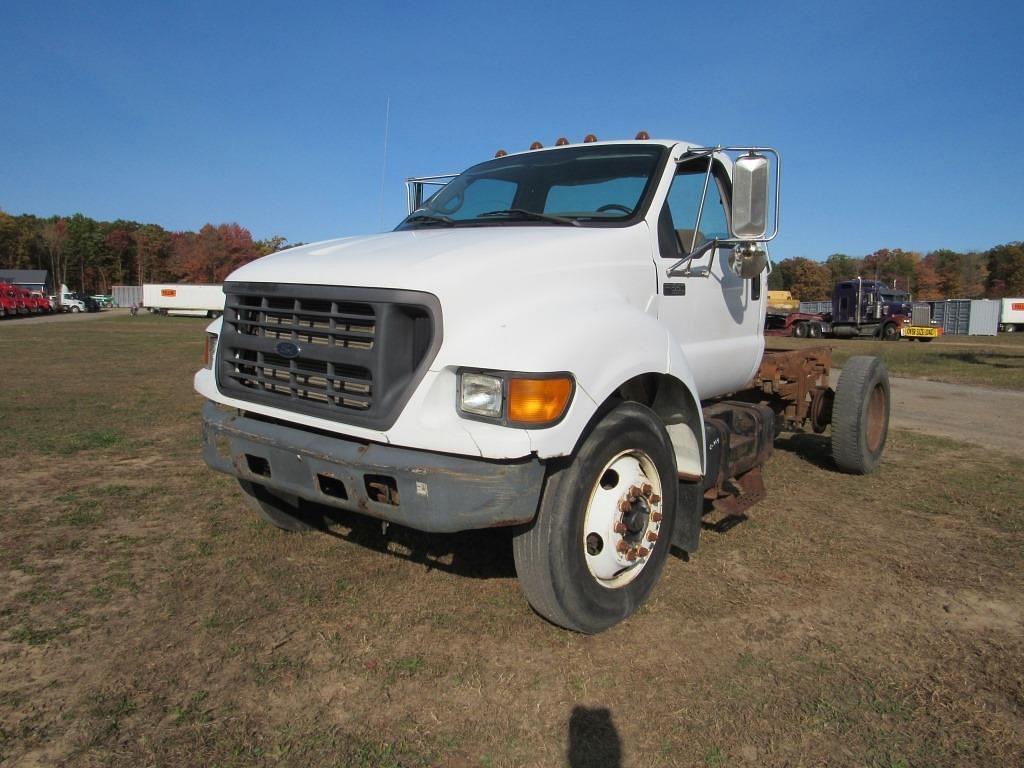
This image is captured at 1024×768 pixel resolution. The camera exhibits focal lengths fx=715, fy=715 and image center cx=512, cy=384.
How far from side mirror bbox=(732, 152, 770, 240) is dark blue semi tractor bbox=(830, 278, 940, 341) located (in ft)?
104

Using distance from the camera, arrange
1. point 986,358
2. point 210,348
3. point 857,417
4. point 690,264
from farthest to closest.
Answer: point 986,358 < point 857,417 < point 690,264 < point 210,348

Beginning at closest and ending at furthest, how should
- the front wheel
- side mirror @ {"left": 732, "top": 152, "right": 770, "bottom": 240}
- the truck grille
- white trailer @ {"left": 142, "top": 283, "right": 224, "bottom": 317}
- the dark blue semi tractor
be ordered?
the truck grille → the front wheel → side mirror @ {"left": 732, "top": 152, "right": 770, "bottom": 240} → the dark blue semi tractor → white trailer @ {"left": 142, "top": 283, "right": 224, "bottom": 317}

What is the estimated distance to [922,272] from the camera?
322ft

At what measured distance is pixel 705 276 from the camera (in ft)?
13.4

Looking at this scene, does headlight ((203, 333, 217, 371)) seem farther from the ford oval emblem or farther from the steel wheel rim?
the steel wheel rim

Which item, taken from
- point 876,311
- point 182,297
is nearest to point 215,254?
point 182,297

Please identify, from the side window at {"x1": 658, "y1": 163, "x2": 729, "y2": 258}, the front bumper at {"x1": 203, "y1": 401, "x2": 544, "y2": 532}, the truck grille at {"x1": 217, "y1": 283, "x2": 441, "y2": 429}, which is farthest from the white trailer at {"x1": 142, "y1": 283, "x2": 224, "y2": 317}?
the front bumper at {"x1": 203, "y1": 401, "x2": 544, "y2": 532}

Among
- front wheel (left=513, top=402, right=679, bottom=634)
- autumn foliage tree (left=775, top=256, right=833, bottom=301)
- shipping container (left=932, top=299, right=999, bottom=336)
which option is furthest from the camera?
autumn foliage tree (left=775, top=256, right=833, bottom=301)

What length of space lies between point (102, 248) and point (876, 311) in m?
115

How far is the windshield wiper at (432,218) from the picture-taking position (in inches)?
163

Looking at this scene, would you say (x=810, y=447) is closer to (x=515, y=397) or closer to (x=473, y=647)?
(x=473, y=647)

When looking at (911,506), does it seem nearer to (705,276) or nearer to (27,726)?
(705,276)

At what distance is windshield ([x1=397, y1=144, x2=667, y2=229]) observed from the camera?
3.84m

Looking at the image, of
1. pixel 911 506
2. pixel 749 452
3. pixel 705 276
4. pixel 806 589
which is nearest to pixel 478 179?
pixel 705 276
